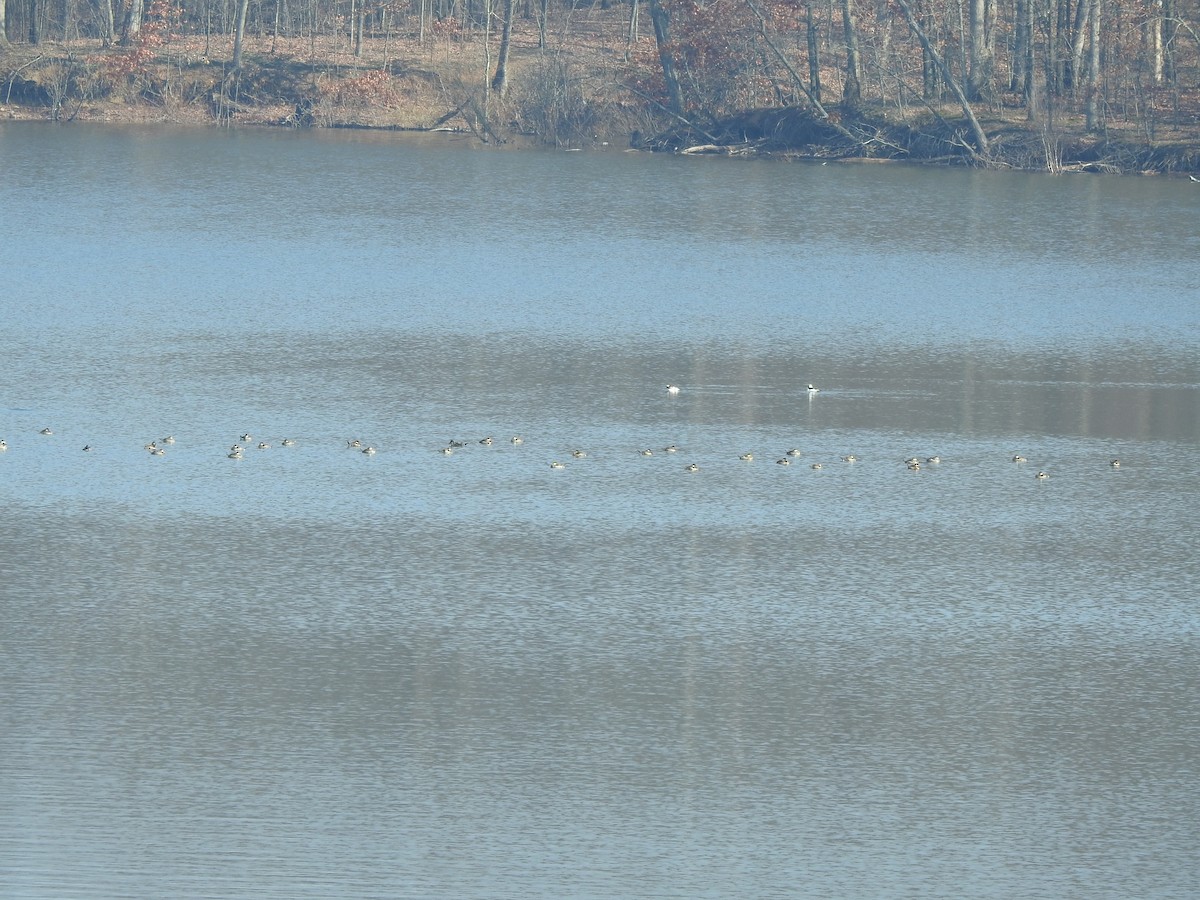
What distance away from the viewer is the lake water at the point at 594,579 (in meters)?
9.20

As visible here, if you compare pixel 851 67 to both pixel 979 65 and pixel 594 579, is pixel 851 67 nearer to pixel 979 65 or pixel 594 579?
pixel 979 65

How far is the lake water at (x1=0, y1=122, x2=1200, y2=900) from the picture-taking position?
9203mm

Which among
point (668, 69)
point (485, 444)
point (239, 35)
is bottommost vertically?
point (485, 444)

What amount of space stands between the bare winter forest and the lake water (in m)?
15.5

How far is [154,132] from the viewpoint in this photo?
45.5 metres

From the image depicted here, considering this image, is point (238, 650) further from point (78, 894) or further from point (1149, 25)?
point (1149, 25)

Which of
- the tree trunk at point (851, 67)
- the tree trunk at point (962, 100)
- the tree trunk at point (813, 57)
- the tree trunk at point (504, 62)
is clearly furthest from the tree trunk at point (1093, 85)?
the tree trunk at point (504, 62)

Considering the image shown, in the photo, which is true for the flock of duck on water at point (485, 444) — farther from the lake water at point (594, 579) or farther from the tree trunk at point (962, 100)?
the tree trunk at point (962, 100)

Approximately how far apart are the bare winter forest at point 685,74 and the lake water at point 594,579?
15484mm

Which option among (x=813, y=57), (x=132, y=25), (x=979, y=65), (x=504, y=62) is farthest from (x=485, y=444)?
(x=132, y=25)

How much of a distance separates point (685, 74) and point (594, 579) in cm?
3497

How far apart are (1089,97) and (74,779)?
35349mm

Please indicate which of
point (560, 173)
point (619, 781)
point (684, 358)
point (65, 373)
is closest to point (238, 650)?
point (619, 781)

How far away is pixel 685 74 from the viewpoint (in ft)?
153
